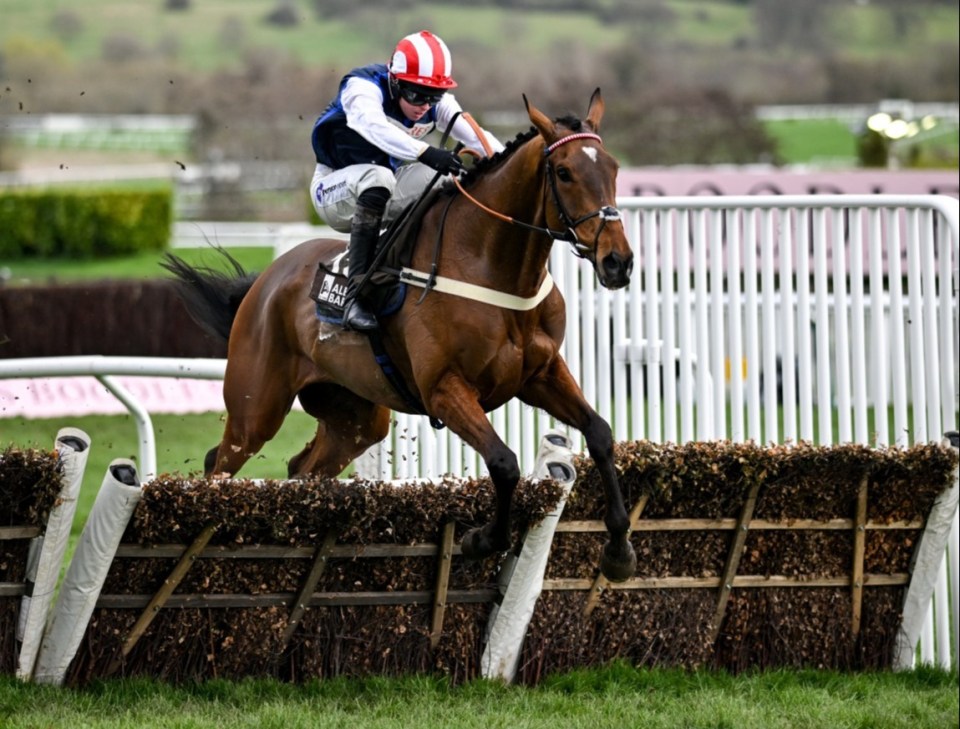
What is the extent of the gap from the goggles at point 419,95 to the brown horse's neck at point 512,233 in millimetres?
373

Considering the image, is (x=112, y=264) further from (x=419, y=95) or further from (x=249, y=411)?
(x=419, y=95)

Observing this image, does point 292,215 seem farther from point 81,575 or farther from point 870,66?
point 81,575

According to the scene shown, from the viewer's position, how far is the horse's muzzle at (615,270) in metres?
4.64

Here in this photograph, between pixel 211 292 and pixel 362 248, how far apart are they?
4.91ft

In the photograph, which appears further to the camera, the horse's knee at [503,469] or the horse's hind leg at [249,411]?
the horse's hind leg at [249,411]

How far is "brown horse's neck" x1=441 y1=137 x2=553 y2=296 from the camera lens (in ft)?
17.0

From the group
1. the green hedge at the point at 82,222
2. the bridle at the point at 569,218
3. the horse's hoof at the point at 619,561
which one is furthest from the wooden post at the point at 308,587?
the green hedge at the point at 82,222

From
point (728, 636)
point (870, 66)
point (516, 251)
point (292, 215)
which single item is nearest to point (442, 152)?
point (516, 251)

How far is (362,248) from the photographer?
5578 millimetres

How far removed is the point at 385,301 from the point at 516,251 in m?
0.57

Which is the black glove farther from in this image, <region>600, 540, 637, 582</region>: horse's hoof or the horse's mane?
<region>600, 540, 637, 582</region>: horse's hoof

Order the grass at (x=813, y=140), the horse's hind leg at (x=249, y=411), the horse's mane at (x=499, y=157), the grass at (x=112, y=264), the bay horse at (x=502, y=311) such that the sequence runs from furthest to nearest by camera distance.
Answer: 1. the grass at (x=813, y=140)
2. the grass at (x=112, y=264)
3. the horse's hind leg at (x=249, y=411)
4. the horse's mane at (x=499, y=157)
5. the bay horse at (x=502, y=311)

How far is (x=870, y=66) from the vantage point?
39.4m

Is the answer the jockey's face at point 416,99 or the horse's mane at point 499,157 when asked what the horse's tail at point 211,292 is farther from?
the horse's mane at point 499,157
